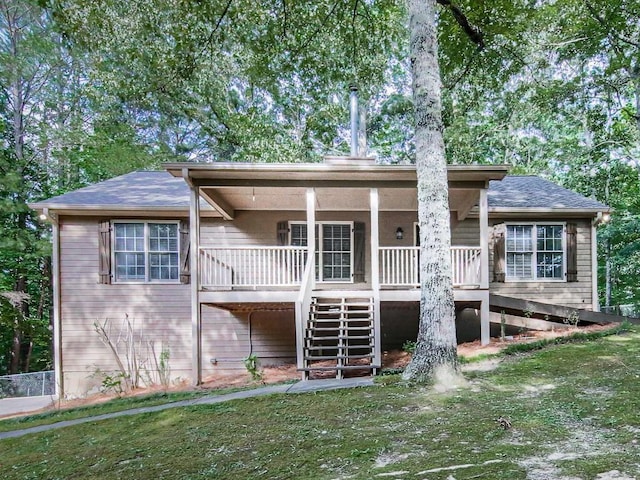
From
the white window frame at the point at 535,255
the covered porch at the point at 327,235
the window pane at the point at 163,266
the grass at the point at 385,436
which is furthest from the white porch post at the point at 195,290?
the white window frame at the point at 535,255

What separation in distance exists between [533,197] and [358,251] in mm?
4870

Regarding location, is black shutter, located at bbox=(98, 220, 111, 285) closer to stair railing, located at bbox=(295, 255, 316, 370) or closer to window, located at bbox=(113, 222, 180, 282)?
window, located at bbox=(113, 222, 180, 282)

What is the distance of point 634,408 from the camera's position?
3.71 metres

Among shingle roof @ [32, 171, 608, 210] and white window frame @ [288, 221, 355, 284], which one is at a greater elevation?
shingle roof @ [32, 171, 608, 210]

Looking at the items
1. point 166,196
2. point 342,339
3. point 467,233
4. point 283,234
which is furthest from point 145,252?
point 467,233

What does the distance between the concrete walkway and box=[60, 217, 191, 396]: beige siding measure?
141 inches

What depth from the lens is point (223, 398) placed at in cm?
571

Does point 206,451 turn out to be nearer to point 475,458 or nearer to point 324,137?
point 475,458

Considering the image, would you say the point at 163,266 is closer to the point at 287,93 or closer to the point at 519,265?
the point at 519,265

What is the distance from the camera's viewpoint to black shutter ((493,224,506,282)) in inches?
381

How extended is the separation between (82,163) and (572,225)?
17.0 metres

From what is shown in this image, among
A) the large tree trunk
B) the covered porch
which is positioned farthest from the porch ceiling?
the large tree trunk

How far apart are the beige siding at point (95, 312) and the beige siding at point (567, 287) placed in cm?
791

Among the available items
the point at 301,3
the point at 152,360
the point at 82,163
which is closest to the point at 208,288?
the point at 152,360
